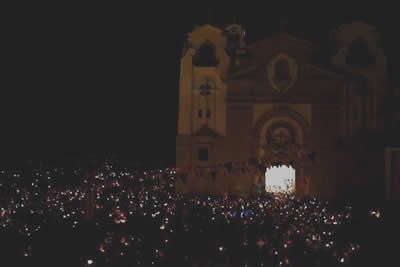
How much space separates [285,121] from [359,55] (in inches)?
281

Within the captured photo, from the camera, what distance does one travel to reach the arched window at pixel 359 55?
4166cm

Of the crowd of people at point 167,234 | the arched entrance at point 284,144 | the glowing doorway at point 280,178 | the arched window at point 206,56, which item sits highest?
the arched window at point 206,56

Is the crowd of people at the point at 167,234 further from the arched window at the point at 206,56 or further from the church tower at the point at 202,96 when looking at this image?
the arched window at the point at 206,56

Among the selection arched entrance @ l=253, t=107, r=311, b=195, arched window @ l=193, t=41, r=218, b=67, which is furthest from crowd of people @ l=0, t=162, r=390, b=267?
arched window @ l=193, t=41, r=218, b=67

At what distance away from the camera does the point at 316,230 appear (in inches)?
742

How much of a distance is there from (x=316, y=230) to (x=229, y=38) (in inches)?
1111

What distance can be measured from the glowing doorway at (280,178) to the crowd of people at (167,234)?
Answer: 13.0m

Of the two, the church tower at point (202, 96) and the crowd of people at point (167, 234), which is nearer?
the crowd of people at point (167, 234)

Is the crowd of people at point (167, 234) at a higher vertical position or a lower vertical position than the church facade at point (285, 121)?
lower

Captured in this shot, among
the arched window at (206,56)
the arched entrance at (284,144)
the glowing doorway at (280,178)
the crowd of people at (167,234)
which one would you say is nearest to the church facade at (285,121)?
the arched entrance at (284,144)

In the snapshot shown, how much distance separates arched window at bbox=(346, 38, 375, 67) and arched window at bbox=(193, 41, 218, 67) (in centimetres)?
933

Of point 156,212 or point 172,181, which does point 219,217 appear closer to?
point 156,212

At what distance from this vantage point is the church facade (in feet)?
132

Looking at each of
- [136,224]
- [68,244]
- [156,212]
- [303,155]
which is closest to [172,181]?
[303,155]
